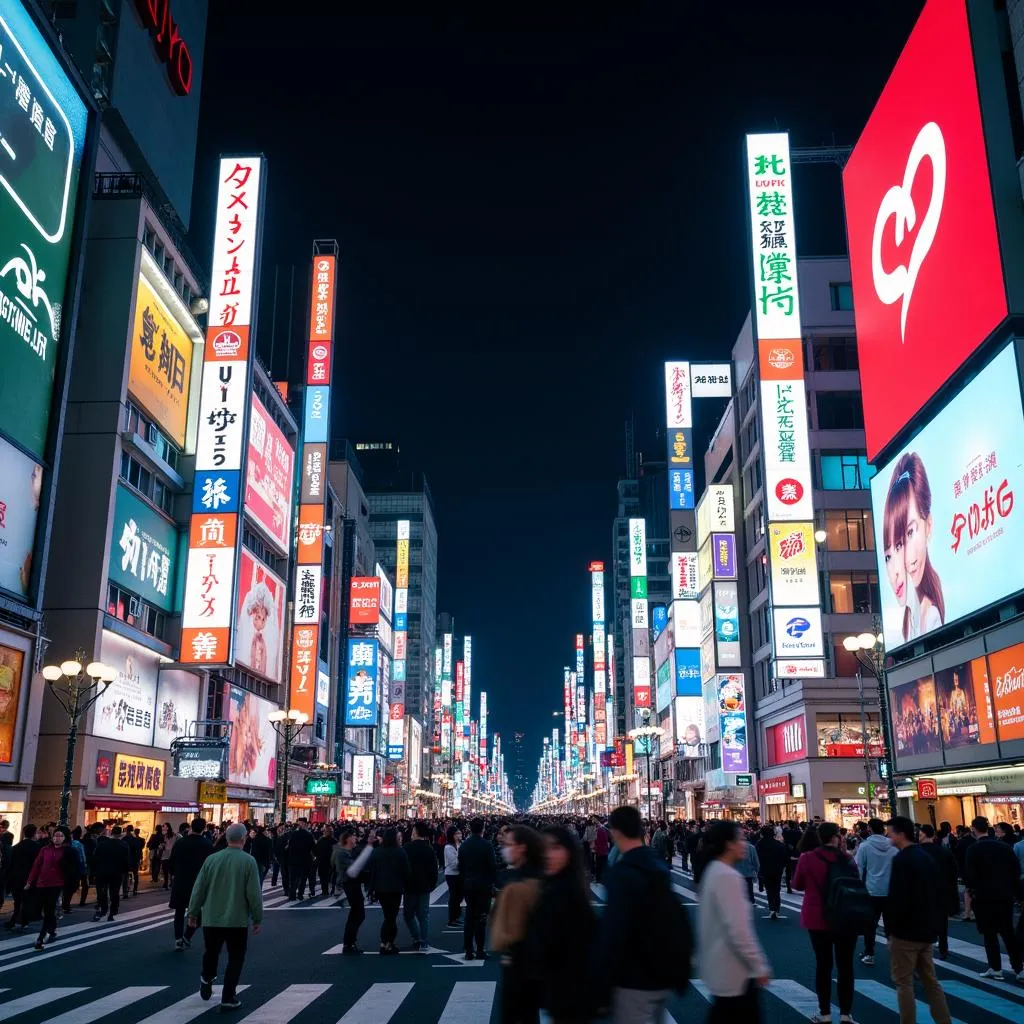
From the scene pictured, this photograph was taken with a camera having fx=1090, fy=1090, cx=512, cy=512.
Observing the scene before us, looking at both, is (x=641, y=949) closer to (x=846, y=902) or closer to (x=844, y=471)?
(x=846, y=902)

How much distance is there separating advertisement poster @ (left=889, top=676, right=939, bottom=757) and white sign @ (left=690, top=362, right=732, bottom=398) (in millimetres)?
33297

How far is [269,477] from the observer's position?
52.6 m

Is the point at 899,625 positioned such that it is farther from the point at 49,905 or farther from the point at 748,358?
the point at 748,358

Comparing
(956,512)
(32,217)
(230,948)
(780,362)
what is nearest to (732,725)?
(780,362)

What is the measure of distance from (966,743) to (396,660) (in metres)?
72.2

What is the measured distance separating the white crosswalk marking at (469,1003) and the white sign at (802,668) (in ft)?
99.1

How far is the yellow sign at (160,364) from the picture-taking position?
36.1 metres

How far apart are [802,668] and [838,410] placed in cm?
1887

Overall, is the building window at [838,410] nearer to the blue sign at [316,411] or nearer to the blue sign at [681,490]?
the blue sign at [681,490]

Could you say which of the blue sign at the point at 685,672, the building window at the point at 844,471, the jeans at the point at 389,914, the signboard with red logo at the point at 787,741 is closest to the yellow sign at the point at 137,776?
the jeans at the point at 389,914

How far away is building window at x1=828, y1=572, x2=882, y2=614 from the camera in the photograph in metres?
53.0

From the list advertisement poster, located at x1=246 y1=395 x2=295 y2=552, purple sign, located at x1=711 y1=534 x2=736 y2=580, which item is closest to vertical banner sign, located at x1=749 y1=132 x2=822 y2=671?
advertisement poster, located at x1=246 y1=395 x2=295 y2=552

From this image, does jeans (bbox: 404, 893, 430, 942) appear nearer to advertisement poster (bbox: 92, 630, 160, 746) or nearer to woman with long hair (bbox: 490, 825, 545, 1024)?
woman with long hair (bbox: 490, 825, 545, 1024)

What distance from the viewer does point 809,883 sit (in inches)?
405
